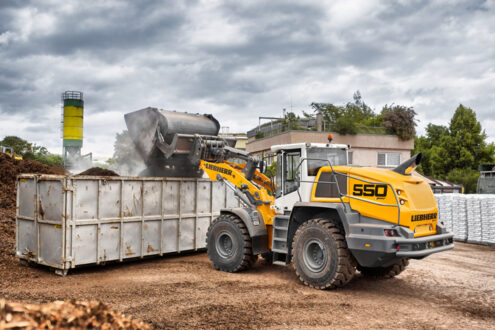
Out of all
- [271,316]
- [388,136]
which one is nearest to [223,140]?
[271,316]

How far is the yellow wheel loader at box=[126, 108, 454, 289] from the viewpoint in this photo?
8375 mm

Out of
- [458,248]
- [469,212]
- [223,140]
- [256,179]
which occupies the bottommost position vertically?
[458,248]

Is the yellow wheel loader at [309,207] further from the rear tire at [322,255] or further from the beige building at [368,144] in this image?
the beige building at [368,144]

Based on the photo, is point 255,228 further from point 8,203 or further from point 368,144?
point 368,144

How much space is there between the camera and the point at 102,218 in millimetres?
10680

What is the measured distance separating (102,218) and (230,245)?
302 centimetres

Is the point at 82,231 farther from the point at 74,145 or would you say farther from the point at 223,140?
the point at 74,145

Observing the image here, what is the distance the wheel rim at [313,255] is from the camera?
29.5 feet

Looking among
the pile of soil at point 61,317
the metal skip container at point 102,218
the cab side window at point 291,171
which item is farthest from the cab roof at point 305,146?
the pile of soil at point 61,317

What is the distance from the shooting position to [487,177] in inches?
805

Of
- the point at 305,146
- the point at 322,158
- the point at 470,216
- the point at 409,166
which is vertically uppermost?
the point at 305,146

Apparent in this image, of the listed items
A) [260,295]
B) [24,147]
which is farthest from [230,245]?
[24,147]

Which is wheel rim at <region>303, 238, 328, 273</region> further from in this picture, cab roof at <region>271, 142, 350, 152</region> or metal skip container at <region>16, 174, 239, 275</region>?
metal skip container at <region>16, 174, 239, 275</region>

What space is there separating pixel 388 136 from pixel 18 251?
3005 centimetres
